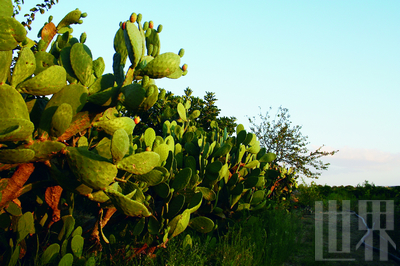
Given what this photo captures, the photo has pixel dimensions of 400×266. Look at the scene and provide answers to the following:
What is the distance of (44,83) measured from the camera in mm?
2291

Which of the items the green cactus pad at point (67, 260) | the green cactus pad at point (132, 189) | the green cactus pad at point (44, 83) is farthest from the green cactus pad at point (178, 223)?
the green cactus pad at point (44, 83)

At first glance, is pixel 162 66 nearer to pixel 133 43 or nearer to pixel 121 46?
pixel 133 43

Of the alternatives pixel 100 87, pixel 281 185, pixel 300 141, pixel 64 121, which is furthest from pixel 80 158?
pixel 300 141

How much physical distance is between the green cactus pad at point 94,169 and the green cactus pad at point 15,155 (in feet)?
1.02

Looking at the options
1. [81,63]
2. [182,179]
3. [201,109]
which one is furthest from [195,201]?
[201,109]

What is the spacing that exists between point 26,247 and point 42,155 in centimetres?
130

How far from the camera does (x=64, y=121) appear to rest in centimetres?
225

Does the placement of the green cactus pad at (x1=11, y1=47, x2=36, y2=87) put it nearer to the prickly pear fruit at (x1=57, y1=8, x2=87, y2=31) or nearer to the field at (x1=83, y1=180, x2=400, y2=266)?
the prickly pear fruit at (x1=57, y1=8, x2=87, y2=31)

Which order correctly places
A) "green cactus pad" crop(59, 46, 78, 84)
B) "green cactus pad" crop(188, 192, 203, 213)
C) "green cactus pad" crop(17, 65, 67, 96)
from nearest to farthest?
"green cactus pad" crop(17, 65, 67, 96)
"green cactus pad" crop(59, 46, 78, 84)
"green cactus pad" crop(188, 192, 203, 213)

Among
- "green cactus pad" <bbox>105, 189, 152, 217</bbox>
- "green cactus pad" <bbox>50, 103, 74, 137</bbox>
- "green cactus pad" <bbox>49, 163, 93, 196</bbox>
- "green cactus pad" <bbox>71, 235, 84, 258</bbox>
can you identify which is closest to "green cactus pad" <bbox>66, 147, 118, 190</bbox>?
"green cactus pad" <bbox>105, 189, 152, 217</bbox>

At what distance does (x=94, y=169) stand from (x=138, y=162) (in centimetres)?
31

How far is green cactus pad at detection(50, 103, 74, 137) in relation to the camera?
222 cm

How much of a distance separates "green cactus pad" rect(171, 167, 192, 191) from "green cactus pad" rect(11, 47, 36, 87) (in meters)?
1.68

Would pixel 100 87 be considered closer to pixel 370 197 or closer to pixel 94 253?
pixel 94 253
